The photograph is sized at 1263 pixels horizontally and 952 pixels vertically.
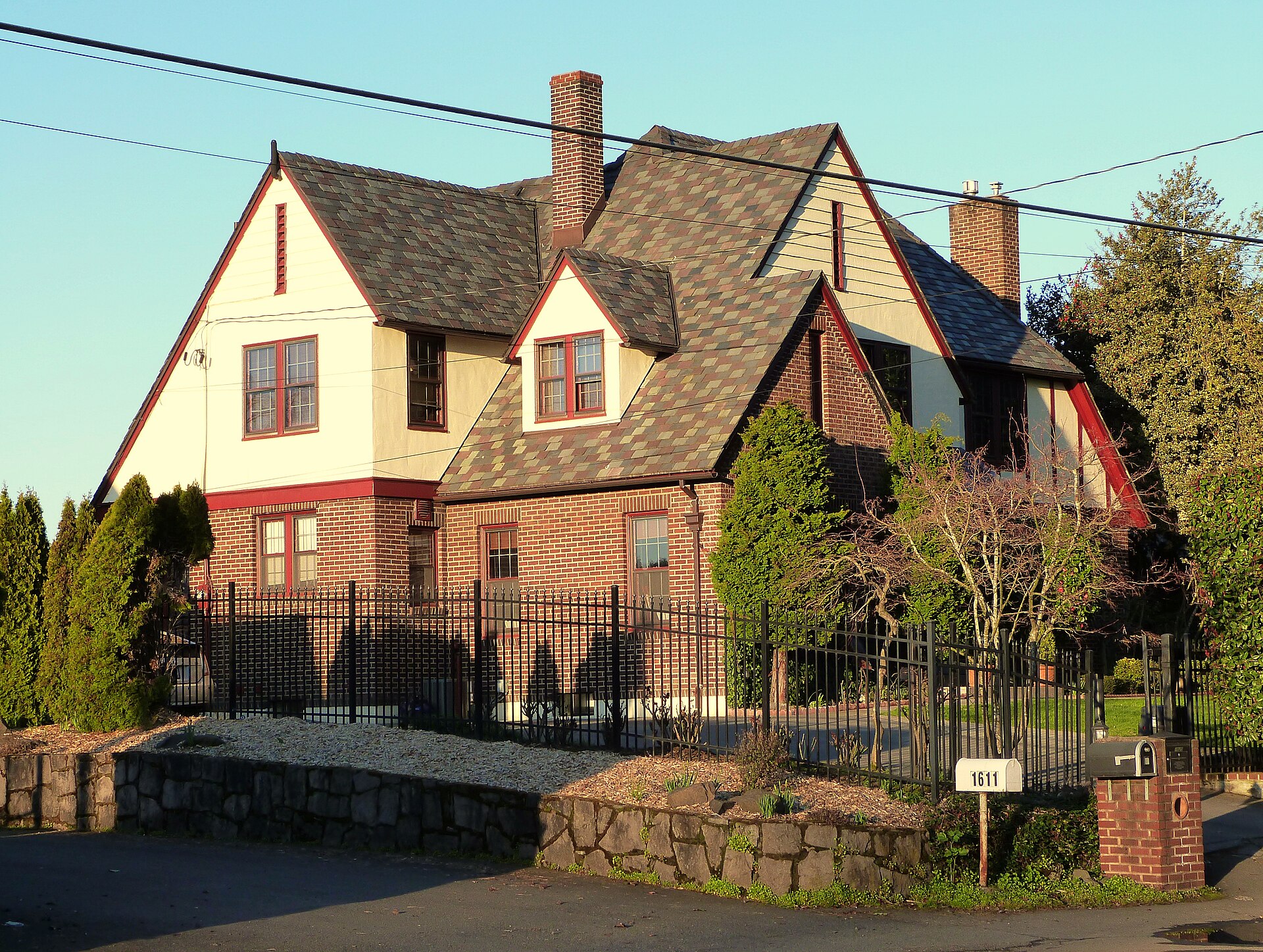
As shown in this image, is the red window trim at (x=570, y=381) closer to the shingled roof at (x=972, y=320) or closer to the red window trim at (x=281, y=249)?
the red window trim at (x=281, y=249)

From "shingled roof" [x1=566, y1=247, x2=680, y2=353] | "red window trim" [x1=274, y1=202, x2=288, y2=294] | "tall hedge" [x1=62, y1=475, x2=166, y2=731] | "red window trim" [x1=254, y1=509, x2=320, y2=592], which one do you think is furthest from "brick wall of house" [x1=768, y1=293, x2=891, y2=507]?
"tall hedge" [x1=62, y1=475, x2=166, y2=731]

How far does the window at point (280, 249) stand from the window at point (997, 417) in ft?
41.1

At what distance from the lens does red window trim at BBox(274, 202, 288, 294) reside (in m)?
27.1

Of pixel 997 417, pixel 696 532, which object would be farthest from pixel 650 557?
pixel 997 417

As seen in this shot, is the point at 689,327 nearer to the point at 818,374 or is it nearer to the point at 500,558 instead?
the point at 818,374

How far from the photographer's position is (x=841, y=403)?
25406mm

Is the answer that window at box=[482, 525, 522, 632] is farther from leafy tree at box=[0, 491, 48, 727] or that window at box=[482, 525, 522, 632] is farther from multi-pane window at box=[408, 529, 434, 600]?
leafy tree at box=[0, 491, 48, 727]

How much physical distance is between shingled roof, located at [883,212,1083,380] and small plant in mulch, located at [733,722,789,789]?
55.4 ft

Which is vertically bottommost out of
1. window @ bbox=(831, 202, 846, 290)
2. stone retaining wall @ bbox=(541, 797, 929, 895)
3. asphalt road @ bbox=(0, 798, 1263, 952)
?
asphalt road @ bbox=(0, 798, 1263, 952)

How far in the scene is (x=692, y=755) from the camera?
15008 mm

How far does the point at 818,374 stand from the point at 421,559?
719cm

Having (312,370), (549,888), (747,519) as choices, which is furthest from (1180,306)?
(549,888)

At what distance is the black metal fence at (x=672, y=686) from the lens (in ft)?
45.8

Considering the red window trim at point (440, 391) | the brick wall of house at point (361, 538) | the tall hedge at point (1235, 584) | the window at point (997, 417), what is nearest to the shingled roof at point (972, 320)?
the window at point (997, 417)
